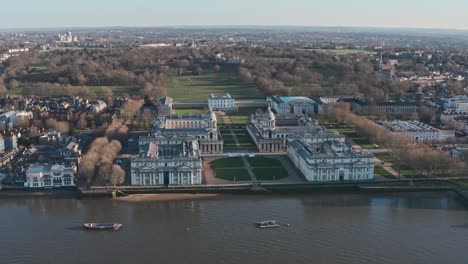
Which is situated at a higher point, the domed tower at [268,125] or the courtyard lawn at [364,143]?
the domed tower at [268,125]

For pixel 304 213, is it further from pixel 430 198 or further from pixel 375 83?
pixel 375 83

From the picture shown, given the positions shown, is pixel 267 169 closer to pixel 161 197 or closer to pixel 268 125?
pixel 161 197

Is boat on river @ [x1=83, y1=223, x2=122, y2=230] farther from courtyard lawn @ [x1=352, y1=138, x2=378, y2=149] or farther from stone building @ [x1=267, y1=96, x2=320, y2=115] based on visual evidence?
stone building @ [x1=267, y1=96, x2=320, y2=115]

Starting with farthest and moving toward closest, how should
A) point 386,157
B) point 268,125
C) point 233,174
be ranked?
point 268,125 < point 386,157 < point 233,174

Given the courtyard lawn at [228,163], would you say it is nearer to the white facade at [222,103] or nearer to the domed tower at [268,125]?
the domed tower at [268,125]

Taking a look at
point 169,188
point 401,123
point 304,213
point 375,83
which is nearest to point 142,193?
point 169,188

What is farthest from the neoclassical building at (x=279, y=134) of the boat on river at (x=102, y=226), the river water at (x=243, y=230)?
the boat on river at (x=102, y=226)

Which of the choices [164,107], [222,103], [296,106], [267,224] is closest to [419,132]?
[296,106]
